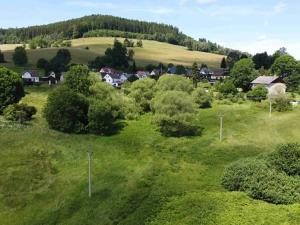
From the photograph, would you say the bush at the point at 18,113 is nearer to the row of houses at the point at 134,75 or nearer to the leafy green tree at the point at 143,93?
the leafy green tree at the point at 143,93

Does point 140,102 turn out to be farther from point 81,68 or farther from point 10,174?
point 10,174

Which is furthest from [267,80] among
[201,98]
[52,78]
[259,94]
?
[52,78]

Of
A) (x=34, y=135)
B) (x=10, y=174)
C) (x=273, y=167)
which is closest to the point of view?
(x=273, y=167)

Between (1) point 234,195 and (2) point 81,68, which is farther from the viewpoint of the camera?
(2) point 81,68

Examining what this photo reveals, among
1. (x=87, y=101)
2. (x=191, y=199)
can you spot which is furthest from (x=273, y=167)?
(x=87, y=101)

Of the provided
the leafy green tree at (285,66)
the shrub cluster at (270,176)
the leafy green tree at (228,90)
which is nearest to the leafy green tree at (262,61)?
the leafy green tree at (285,66)

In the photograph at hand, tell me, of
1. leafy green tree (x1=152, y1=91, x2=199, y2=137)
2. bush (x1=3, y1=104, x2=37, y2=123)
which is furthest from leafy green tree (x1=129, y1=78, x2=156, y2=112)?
bush (x1=3, y1=104, x2=37, y2=123)

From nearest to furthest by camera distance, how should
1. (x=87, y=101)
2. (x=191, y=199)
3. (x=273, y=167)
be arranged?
(x=191, y=199) < (x=273, y=167) < (x=87, y=101)
